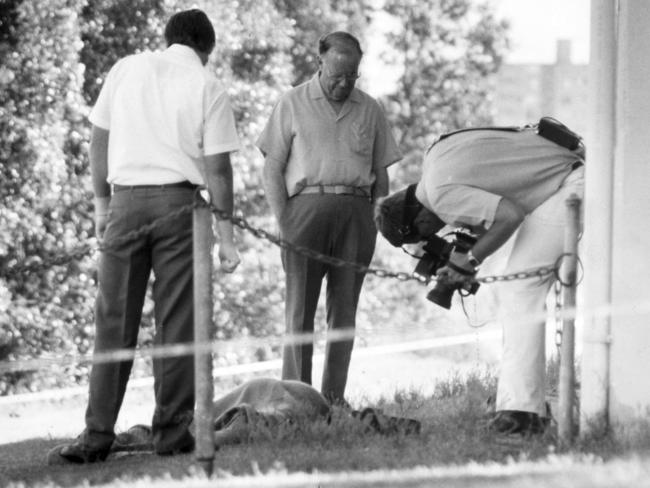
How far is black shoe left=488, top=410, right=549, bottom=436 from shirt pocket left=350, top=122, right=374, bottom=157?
215 cm

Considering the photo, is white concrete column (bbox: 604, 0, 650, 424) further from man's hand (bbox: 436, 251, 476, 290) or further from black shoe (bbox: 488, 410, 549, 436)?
man's hand (bbox: 436, 251, 476, 290)

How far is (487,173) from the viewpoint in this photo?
290 inches

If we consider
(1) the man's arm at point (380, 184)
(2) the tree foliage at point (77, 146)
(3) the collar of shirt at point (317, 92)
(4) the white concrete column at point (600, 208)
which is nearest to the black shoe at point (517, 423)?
(4) the white concrete column at point (600, 208)

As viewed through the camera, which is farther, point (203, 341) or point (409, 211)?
point (409, 211)

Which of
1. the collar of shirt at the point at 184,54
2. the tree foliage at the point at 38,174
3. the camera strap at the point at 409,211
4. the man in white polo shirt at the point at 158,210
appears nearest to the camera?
the man in white polo shirt at the point at 158,210

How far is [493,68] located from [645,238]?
1160cm

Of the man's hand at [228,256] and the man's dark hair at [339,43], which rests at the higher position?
the man's dark hair at [339,43]

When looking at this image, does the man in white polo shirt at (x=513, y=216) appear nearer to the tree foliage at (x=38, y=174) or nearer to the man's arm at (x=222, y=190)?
the man's arm at (x=222, y=190)

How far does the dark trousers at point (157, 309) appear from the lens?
715 cm

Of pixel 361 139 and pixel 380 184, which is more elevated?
pixel 361 139

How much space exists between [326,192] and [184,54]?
184cm

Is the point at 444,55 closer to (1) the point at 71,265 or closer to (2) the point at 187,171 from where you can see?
(1) the point at 71,265

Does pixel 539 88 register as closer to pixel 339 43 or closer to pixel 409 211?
pixel 339 43

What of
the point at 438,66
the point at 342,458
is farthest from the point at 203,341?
the point at 438,66
